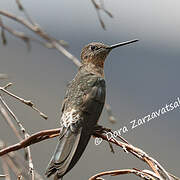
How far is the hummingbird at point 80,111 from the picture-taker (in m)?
2.76

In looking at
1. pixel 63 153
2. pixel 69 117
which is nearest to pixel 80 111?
pixel 69 117

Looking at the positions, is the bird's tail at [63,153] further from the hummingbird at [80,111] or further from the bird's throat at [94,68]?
the bird's throat at [94,68]

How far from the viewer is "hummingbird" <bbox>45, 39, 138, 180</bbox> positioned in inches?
109

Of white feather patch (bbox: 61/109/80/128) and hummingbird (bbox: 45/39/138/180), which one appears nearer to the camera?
hummingbird (bbox: 45/39/138/180)

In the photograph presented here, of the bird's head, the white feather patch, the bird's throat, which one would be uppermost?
the bird's head

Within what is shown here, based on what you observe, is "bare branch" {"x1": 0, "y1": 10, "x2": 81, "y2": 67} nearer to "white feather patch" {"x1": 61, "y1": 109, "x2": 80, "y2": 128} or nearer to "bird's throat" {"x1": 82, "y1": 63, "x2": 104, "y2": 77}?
"white feather patch" {"x1": 61, "y1": 109, "x2": 80, "y2": 128}

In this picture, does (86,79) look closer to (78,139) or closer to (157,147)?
(78,139)

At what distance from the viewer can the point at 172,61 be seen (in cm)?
2359

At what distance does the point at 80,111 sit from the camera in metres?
3.47

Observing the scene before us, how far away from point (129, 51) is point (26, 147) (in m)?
25.3

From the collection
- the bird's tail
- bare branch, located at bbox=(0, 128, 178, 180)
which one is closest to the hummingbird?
the bird's tail

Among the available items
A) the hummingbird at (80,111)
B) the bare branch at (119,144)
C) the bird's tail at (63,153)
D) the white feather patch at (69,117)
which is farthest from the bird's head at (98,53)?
the bare branch at (119,144)

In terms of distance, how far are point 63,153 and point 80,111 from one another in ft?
2.23

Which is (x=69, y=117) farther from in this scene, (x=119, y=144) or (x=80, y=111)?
(x=119, y=144)
